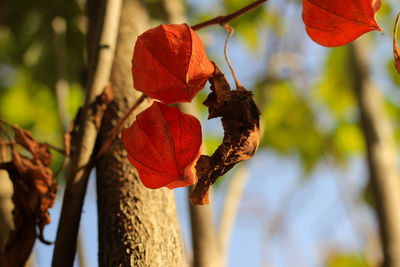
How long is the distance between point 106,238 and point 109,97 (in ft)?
1.15

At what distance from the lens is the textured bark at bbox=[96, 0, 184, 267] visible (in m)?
0.90

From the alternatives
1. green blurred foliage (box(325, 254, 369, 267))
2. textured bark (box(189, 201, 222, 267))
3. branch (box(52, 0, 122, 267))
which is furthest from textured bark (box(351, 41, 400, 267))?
green blurred foliage (box(325, 254, 369, 267))

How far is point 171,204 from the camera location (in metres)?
1.02

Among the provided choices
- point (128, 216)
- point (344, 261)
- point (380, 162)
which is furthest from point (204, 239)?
point (344, 261)

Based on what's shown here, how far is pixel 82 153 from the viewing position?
1.04 meters

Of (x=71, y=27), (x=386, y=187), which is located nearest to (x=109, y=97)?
(x=386, y=187)

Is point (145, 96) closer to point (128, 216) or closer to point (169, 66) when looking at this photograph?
point (169, 66)

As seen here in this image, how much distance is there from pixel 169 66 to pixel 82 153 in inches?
12.5

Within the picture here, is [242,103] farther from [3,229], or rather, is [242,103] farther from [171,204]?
[3,229]

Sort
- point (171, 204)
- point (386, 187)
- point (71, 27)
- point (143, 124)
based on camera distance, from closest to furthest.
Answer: point (143, 124), point (171, 204), point (386, 187), point (71, 27)

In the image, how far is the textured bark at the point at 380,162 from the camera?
1.97 metres

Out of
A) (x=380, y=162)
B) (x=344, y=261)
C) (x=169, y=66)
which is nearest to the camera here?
(x=169, y=66)

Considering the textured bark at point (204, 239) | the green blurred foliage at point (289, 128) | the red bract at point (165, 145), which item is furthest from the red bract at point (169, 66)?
the green blurred foliage at point (289, 128)

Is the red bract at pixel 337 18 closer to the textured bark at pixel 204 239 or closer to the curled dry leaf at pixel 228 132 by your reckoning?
the curled dry leaf at pixel 228 132
